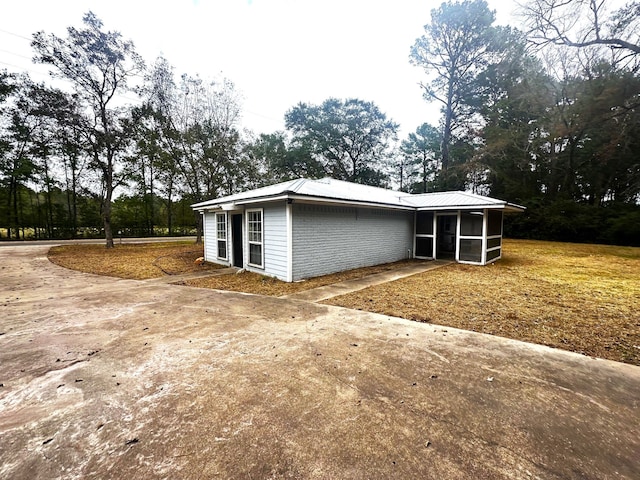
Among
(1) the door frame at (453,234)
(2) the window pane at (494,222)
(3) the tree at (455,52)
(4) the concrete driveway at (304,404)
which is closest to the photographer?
(4) the concrete driveway at (304,404)

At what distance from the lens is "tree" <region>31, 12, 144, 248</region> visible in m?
13.7

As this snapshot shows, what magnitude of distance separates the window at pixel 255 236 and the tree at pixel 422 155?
2273 centimetres

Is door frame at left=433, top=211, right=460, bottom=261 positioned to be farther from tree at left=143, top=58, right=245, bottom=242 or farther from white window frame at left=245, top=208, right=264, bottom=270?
tree at left=143, top=58, right=245, bottom=242

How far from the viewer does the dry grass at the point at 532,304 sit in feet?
12.2

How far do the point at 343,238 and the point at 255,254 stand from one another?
288 cm

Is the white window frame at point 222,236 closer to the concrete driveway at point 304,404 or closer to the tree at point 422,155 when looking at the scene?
the concrete driveway at point 304,404

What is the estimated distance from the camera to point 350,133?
26.3m

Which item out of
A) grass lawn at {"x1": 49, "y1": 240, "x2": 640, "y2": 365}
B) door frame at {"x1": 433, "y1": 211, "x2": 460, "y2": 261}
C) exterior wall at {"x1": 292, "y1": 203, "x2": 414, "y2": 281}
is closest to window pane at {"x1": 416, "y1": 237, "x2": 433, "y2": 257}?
door frame at {"x1": 433, "y1": 211, "x2": 460, "y2": 261}

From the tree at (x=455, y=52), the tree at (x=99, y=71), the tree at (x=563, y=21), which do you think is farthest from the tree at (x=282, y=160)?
the tree at (x=563, y=21)

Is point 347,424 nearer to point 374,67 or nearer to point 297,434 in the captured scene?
point 297,434

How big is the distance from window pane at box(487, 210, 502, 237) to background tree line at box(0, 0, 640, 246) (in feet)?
16.1

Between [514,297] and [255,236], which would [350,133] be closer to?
[255,236]

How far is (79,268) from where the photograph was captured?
970cm

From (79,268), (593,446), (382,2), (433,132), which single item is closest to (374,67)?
(382,2)
